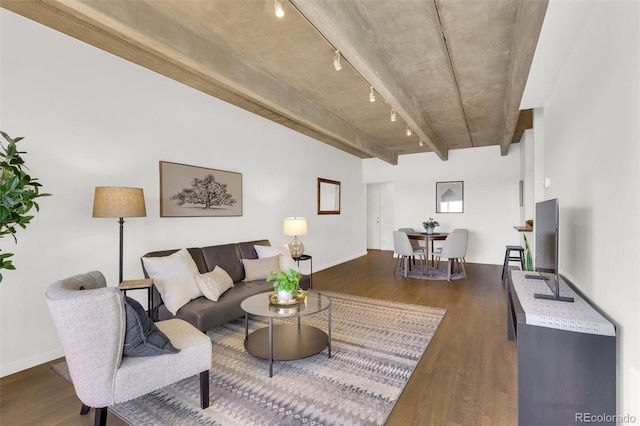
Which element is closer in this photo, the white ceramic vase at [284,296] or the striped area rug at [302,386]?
the striped area rug at [302,386]

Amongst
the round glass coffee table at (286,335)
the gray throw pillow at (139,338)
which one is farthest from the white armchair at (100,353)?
the round glass coffee table at (286,335)

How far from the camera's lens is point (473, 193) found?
24.0ft

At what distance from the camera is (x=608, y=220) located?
162 centimetres

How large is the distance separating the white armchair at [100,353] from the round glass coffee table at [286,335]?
0.78 m

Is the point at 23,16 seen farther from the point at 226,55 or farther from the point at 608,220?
the point at 608,220

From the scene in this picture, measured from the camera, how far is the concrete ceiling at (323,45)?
2244 millimetres

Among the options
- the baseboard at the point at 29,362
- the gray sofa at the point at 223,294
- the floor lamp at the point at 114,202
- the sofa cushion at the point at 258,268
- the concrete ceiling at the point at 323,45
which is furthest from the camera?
the sofa cushion at the point at 258,268

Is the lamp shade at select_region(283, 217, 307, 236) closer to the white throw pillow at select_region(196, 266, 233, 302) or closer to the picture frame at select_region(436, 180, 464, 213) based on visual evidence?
the white throw pillow at select_region(196, 266, 233, 302)

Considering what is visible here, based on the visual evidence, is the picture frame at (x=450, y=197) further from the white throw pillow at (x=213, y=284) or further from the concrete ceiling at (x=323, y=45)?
the white throw pillow at (x=213, y=284)

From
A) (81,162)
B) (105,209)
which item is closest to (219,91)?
(81,162)

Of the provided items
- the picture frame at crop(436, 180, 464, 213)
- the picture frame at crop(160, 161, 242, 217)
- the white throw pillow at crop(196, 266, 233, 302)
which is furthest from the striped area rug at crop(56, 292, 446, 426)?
the picture frame at crop(436, 180, 464, 213)

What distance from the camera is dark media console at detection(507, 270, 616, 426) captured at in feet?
4.98

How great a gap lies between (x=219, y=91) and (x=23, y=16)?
70.8 inches

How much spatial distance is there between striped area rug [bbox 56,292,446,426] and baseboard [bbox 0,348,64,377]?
33 cm
